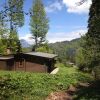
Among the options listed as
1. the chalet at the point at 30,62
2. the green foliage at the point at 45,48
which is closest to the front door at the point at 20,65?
the chalet at the point at 30,62

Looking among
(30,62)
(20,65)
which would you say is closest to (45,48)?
(20,65)

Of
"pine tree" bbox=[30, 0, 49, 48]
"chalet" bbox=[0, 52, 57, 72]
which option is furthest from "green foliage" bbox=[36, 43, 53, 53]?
"chalet" bbox=[0, 52, 57, 72]

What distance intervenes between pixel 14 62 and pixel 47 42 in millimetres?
29914

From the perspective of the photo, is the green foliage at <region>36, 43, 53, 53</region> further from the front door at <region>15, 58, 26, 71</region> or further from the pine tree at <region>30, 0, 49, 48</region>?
the front door at <region>15, 58, 26, 71</region>

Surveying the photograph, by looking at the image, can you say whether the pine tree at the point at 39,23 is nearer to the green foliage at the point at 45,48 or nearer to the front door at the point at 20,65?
the green foliage at the point at 45,48

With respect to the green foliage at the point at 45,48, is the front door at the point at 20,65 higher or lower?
lower

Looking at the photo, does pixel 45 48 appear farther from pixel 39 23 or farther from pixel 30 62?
pixel 30 62

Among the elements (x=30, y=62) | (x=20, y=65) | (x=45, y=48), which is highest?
(x=45, y=48)

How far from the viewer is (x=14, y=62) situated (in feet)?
159

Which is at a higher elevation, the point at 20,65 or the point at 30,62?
the point at 30,62

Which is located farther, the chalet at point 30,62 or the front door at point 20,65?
the front door at point 20,65

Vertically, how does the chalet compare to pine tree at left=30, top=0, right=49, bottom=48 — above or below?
below

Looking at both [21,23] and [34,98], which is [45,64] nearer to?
[21,23]

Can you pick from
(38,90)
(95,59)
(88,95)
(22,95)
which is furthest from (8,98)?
(95,59)
